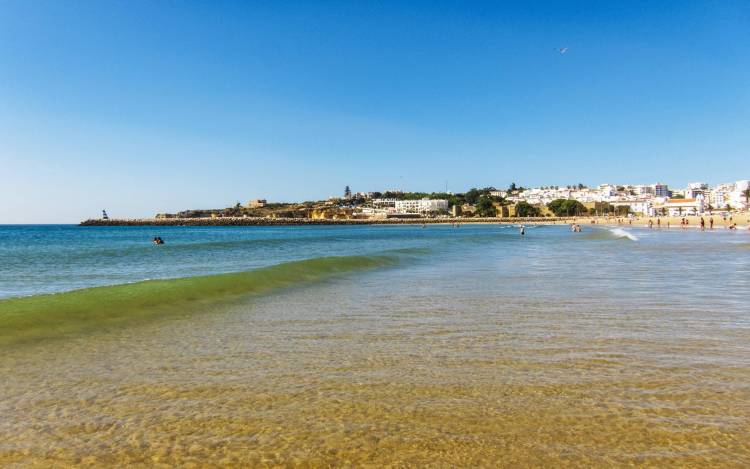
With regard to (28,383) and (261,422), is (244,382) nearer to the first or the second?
(261,422)

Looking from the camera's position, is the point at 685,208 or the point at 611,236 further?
the point at 685,208

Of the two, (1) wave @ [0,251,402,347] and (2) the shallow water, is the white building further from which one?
(2) the shallow water

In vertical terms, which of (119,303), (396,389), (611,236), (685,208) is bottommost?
(611,236)

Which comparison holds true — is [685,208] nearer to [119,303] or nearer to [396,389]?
[119,303]

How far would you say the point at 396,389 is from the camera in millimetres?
5102

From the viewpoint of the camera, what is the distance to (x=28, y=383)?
5582mm

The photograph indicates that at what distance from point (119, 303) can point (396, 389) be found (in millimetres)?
8862

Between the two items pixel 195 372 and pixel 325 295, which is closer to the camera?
pixel 195 372

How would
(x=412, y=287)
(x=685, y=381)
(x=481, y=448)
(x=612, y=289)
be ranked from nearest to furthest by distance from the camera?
(x=481, y=448) → (x=685, y=381) → (x=612, y=289) → (x=412, y=287)

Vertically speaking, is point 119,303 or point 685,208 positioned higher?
point 685,208

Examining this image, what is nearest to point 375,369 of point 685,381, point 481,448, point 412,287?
point 481,448

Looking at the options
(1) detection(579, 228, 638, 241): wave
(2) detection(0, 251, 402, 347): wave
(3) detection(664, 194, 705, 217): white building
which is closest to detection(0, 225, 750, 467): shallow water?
(2) detection(0, 251, 402, 347): wave

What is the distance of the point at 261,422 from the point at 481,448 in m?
1.80

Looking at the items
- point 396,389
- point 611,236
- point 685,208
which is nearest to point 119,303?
point 396,389
